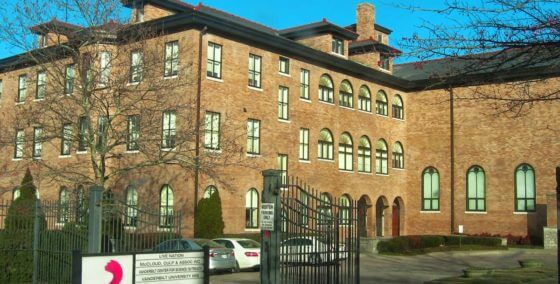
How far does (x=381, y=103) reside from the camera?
45844mm

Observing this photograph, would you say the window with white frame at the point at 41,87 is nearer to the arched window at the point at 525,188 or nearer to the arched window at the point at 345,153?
the arched window at the point at 345,153

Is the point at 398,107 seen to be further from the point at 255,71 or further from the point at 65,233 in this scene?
the point at 65,233

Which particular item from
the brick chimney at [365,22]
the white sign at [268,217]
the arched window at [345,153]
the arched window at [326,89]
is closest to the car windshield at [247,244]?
the white sign at [268,217]

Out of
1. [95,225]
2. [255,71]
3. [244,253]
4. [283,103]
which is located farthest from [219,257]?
[283,103]

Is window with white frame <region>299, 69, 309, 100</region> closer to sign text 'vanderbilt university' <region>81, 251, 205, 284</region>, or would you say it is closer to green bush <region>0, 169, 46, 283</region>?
green bush <region>0, 169, 46, 283</region>

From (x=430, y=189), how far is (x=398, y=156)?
3.05m

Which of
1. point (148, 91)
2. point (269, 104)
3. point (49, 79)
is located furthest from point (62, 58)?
point (269, 104)

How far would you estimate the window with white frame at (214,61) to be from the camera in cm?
3316

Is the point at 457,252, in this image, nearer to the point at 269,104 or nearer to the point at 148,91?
the point at 269,104

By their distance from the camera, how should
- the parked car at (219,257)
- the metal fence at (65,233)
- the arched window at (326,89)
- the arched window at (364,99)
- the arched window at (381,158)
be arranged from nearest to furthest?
the metal fence at (65,233)
the parked car at (219,257)
the arched window at (326,89)
the arched window at (364,99)
the arched window at (381,158)

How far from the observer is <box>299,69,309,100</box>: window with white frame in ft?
128

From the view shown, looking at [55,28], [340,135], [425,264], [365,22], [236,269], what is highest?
[365,22]

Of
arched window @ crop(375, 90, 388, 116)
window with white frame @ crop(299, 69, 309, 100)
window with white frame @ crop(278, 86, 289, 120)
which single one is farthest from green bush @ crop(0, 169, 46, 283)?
arched window @ crop(375, 90, 388, 116)

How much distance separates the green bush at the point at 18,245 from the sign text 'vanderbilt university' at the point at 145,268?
658 cm
